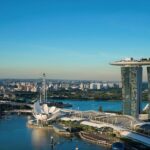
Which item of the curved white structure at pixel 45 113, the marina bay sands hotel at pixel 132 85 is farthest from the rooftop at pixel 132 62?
the curved white structure at pixel 45 113

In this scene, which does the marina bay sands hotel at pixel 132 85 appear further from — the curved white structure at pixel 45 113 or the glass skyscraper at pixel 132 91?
the curved white structure at pixel 45 113

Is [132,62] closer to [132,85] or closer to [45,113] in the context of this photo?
[132,85]

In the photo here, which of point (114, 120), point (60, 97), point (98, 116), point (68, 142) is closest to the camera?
point (68, 142)

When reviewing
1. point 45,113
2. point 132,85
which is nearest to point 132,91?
point 132,85

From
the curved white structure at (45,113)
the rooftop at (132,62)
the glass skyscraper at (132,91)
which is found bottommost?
the curved white structure at (45,113)

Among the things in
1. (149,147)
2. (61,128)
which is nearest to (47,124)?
(61,128)

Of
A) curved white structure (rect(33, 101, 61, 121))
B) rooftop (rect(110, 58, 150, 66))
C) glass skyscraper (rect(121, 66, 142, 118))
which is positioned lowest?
curved white structure (rect(33, 101, 61, 121))

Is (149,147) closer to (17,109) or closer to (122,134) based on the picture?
(122,134)

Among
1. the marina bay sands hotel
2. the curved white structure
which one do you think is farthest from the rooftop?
the curved white structure

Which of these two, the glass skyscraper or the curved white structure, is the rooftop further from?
the curved white structure
